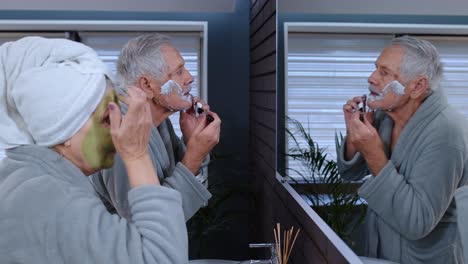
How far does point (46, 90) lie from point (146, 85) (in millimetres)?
796

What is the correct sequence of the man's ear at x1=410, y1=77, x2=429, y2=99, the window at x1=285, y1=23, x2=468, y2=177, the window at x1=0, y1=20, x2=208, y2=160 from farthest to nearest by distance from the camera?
the window at x1=0, y1=20, x2=208, y2=160 → the man's ear at x1=410, y1=77, x2=429, y2=99 → the window at x1=285, y1=23, x2=468, y2=177

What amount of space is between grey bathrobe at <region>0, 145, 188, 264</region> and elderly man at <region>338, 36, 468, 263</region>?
16.3 inches

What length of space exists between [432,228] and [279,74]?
49.2 inches

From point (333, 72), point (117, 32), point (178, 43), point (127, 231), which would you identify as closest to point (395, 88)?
point (333, 72)

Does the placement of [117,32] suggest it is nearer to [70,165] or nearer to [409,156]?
[70,165]

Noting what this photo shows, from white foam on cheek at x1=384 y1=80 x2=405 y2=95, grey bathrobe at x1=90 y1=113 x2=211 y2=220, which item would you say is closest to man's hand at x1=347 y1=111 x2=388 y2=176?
white foam on cheek at x1=384 y1=80 x2=405 y2=95

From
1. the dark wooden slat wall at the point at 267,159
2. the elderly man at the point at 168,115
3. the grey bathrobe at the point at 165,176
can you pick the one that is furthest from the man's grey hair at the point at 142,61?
the dark wooden slat wall at the point at 267,159

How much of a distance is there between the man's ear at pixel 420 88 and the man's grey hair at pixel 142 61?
3.45 feet

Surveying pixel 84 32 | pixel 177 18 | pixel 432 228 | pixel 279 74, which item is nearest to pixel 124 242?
pixel 432 228

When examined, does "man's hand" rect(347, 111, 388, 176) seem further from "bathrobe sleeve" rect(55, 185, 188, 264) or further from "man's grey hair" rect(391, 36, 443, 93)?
"bathrobe sleeve" rect(55, 185, 188, 264)

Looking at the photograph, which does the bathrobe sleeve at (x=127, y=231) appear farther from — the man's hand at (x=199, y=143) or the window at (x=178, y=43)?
the window at (x=178, y=43)

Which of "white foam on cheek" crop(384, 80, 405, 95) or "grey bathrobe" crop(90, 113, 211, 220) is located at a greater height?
"white foam on cheek" crop(384, 80, 405, 95)

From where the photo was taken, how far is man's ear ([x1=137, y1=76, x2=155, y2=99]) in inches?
75.3

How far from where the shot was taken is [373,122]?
124cm
